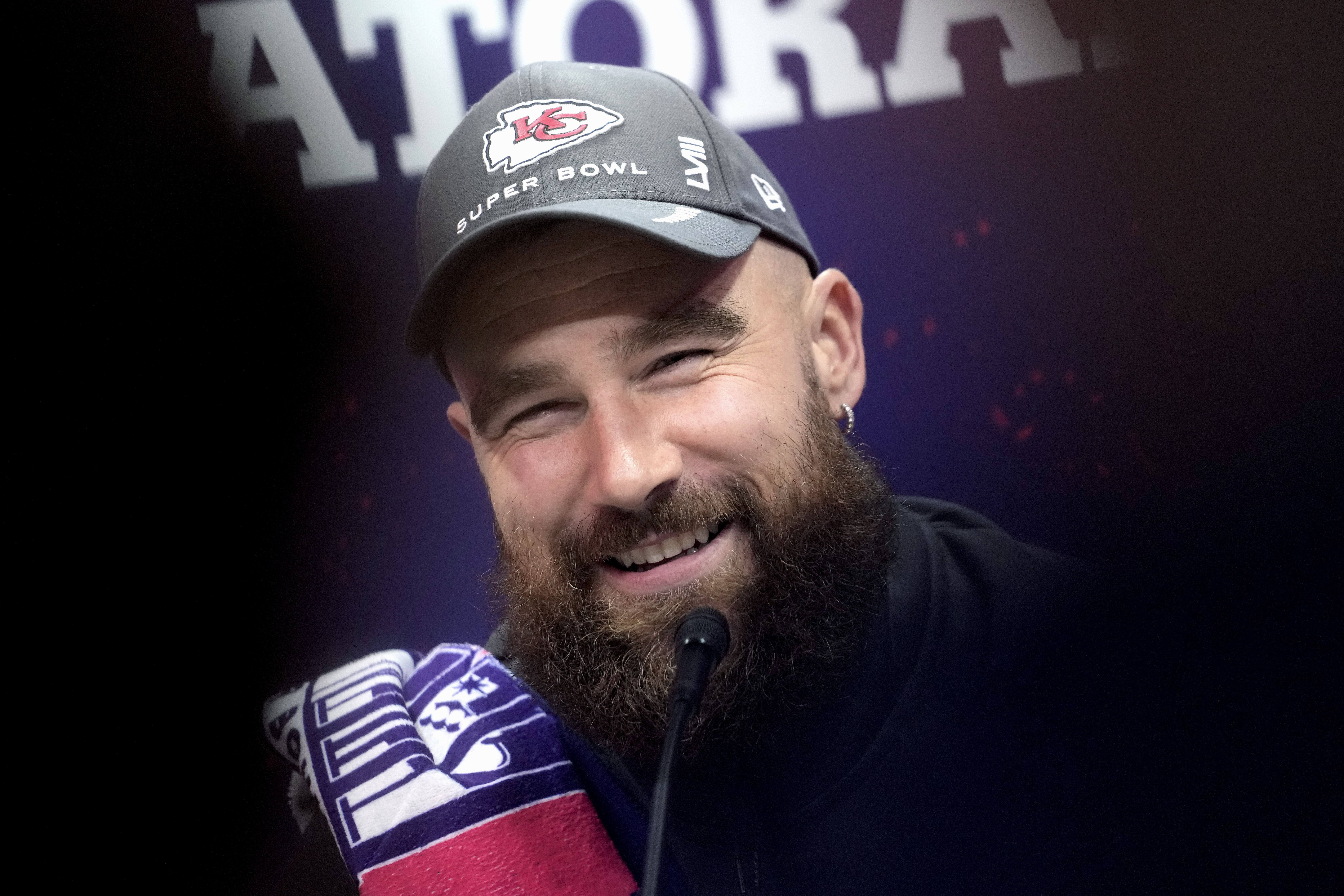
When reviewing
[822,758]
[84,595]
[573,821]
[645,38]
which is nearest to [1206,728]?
[822,758]

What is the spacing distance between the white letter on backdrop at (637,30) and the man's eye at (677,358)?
400 mm

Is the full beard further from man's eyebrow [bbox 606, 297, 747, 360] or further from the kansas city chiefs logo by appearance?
the kansas city chiefs logo

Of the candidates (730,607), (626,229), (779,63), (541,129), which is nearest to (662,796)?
(730,607)

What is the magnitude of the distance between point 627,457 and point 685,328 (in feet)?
0.42

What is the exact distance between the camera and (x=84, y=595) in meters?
0.99

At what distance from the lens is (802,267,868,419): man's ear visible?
979mm

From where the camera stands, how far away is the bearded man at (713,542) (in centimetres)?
85

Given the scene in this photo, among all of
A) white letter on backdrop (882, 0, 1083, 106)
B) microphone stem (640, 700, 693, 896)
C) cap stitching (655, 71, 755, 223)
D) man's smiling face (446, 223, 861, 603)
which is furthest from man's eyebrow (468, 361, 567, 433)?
white letter on backdrop (882, 0, 1083, 106)

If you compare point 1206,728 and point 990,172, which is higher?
point 990,172

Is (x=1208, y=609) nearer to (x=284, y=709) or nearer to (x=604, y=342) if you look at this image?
(x=604, y=342)

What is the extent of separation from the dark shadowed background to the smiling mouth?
0.37m

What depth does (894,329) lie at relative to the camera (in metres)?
1.14

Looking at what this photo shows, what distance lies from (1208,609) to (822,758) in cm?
41

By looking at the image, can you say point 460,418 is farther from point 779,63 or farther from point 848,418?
point 779,63
